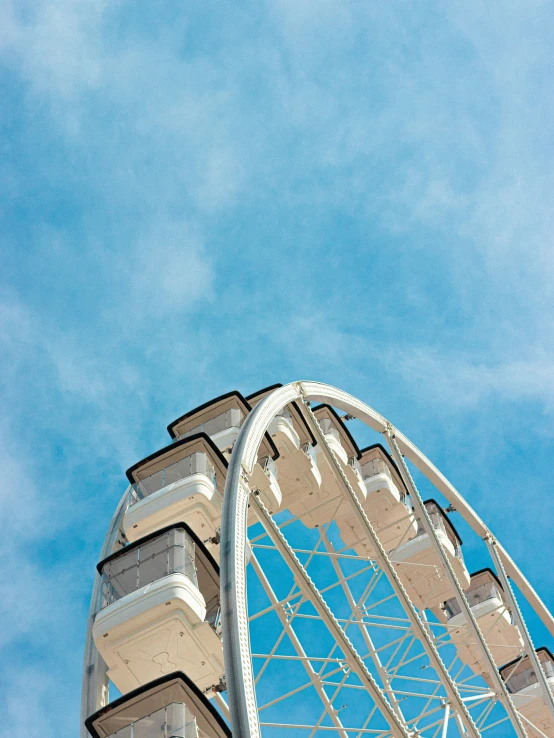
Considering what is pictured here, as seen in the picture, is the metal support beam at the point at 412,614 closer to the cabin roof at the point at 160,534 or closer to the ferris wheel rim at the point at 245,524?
the ferris wheel rim at the point at 245,524

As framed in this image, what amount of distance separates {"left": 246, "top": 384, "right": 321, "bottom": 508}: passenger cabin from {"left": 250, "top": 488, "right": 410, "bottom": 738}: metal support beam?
449cm

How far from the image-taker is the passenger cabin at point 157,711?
35.1ft

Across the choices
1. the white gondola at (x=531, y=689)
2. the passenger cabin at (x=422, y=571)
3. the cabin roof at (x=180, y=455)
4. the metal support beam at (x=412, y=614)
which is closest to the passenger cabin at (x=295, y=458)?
the metal support beam at (x=412, y=614)

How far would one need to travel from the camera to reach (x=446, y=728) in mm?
15102

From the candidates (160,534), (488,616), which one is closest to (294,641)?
(160,534)

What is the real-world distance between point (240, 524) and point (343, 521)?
32.0 ft

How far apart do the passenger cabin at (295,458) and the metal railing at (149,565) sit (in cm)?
508

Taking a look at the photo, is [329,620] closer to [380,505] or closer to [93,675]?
[93,675]

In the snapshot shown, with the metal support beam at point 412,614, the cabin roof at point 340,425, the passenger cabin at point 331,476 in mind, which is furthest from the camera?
the cabin roof at point 340,425

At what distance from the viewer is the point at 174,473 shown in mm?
15562

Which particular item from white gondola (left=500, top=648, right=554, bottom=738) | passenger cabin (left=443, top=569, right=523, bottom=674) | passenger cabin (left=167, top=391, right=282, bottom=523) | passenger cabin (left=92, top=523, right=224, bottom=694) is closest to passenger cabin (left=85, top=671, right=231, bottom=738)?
passenger cabin (left=92, top=523, right=224, bottom=694)

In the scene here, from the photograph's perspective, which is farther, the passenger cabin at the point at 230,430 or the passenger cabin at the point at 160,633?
the passenger cabin at the point at 230,430

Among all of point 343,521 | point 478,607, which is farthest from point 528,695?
point 343,521

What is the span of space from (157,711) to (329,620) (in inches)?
131
